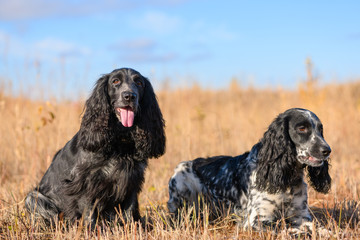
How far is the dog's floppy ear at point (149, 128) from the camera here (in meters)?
4.15

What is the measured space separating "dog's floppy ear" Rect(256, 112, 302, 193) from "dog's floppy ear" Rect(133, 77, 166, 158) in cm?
112

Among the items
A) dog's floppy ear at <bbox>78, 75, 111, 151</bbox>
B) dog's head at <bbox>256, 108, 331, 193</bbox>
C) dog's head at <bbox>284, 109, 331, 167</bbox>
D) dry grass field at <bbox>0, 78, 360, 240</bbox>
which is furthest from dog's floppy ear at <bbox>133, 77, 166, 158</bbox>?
dog's head at <bbox>284, 109, 331, 167</bbox>

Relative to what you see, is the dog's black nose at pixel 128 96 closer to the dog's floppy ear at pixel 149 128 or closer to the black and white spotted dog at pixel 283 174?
the dog's floppy ear at pixel 149 128

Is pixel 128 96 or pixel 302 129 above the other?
pixel 128 96

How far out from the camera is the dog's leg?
160 inches

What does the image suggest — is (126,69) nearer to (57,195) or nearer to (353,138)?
(57,195)

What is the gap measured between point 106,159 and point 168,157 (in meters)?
4.07

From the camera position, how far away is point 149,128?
169 inches

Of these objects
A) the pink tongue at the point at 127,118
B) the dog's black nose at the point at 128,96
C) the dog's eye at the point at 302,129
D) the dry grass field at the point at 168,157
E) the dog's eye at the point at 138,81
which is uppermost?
the dog's eye at the point at 138,81

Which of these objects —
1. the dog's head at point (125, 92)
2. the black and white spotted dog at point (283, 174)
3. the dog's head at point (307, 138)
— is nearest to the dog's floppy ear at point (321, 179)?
the black and white spotted dog at point (283, 174)

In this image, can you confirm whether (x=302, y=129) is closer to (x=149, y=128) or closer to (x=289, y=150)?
(x=289, y=150)

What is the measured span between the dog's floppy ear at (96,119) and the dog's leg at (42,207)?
2.37ft

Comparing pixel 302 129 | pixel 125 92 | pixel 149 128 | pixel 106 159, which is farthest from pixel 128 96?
pixel 302 129

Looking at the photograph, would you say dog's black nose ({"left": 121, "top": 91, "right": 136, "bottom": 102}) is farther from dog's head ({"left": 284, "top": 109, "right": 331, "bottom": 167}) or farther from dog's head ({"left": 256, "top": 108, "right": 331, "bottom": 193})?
dog's head ({"left": 284, "top": 109, "right": 331, "bottom": 167})
